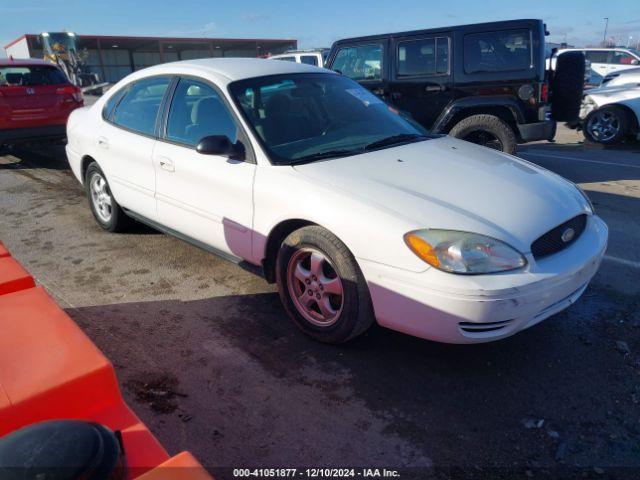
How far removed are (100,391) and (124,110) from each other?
11.8 feet

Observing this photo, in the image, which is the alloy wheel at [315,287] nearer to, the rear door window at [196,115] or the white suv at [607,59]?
the rear door window at [196,115]

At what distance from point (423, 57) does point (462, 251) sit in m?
5.34

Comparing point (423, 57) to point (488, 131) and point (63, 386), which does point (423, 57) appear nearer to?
point (488, 131)

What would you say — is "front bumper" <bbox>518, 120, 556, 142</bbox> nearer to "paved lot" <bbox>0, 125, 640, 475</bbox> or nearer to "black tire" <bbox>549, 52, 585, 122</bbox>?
"black tire" <bbox>549, 52, 585, 122</bbox>

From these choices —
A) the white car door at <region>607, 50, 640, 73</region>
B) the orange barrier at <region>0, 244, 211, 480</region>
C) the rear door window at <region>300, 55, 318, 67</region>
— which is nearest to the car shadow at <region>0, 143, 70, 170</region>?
the orange barrier at <region>0, 244, 211, 480</region>

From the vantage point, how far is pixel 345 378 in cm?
279

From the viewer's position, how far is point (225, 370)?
9.42 feet

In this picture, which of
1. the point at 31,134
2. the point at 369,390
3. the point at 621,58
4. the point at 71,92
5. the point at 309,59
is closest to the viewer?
the point at 369,390

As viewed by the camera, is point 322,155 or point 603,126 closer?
Result: point 322,155

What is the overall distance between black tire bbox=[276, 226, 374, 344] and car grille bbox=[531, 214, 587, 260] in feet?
3.03

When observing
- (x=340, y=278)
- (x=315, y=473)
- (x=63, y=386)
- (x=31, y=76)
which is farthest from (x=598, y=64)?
(x=63, y=386)

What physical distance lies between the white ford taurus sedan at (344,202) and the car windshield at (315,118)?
0.01m

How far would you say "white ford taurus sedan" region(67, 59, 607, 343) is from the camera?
255 centimetres

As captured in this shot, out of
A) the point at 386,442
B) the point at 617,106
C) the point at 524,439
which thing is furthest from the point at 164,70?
the point at 617,106
